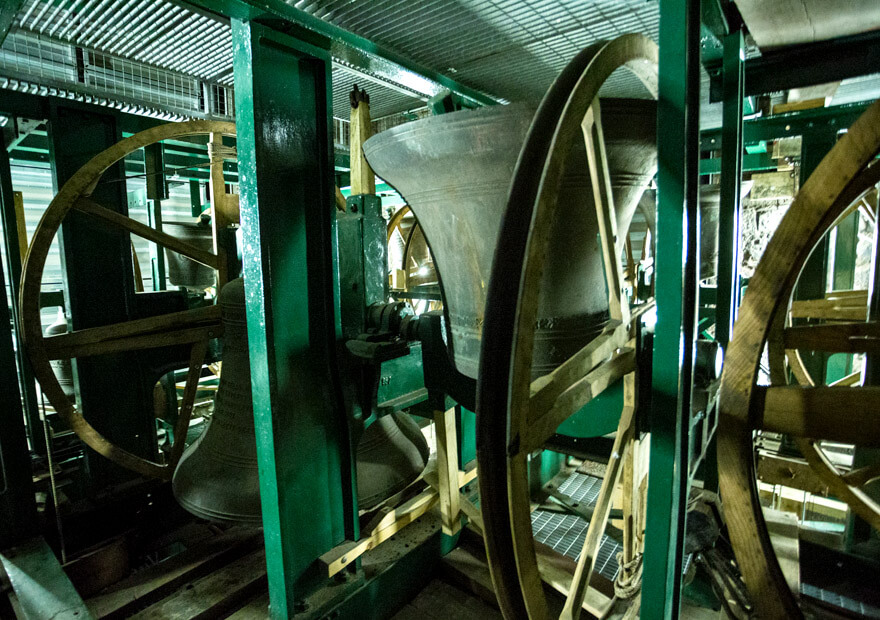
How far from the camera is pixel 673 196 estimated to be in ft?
3.03

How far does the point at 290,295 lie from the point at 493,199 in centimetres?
65

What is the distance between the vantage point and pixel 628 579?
159cm

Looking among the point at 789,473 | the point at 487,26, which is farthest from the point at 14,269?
the point at 789,473

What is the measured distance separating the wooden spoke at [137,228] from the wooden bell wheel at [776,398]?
2.04 meters

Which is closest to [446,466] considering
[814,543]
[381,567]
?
[381,567]

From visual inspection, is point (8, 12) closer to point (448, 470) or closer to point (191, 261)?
point (448, 470)

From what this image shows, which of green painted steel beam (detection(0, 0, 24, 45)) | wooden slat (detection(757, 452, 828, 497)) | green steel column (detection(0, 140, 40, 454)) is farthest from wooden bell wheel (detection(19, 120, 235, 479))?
wooden slat (detection(757, 452, 828, 497))

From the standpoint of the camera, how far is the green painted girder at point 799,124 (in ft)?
7.03

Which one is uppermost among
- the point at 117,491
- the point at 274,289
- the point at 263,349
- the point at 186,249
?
the point at 186,249

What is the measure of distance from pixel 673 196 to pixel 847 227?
390 cm

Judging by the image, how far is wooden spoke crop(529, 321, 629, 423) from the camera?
2.42 feet

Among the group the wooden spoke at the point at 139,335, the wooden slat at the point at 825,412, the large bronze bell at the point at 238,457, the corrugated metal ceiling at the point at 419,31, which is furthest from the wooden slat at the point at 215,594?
the corrugated metal ceiling at the point at 419,31

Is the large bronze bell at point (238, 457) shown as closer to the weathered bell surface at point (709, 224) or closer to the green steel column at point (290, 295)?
the green steel column at point (290, 295)

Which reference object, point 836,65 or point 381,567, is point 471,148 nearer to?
point 381,567
